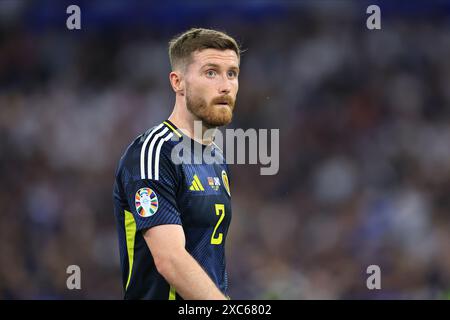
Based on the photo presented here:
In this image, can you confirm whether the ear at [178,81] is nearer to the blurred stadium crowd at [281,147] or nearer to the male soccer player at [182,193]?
the male soccer player at [182,193]

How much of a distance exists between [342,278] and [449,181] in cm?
231

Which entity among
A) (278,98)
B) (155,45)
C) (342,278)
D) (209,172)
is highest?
(155,45)

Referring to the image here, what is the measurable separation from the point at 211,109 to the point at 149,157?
59 centimetres

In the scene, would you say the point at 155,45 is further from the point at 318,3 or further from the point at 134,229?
the point at 134,229

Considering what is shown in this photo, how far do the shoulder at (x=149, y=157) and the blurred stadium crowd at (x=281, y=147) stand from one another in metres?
5.34

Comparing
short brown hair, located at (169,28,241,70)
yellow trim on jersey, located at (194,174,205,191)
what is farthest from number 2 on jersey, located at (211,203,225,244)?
short brown hair, located at (169,28,241,70)

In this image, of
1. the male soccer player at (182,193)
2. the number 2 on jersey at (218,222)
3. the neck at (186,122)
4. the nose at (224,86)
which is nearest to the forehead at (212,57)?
the male soccer player at (182,193)

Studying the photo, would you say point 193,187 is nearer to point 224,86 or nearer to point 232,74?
point 224,86

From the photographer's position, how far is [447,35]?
12609 mm

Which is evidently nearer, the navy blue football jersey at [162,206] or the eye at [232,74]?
the navy blue football jersey at [162,206]

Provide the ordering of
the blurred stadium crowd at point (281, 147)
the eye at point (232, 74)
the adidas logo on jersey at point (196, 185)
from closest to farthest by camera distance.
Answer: the adidas logo on jersey at point (196, 185)
the eye at point (232, 74)
the blurred stadium crowd at point (281, 147)

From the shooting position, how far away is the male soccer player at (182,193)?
14.4ft
